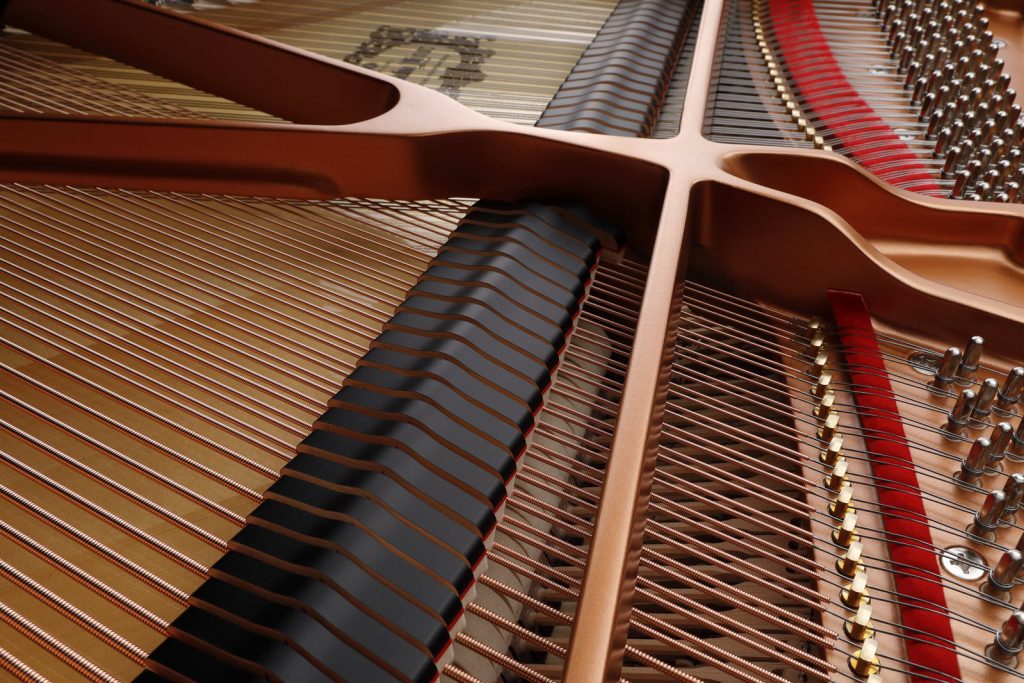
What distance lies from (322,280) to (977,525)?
1.34 meters

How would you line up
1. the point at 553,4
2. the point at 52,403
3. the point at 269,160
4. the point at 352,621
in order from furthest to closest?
the point at 553,4, the point at 269,160, the point at 52,403, the point at 352,621

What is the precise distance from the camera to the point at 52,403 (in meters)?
1.71

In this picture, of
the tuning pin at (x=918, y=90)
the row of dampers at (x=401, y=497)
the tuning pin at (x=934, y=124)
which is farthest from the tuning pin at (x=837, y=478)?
the tuning pin at (x=918, y=90)

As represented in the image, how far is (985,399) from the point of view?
1621 mm

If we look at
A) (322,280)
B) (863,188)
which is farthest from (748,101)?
(322,280)

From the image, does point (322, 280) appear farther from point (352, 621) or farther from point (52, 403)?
point (352, 621)

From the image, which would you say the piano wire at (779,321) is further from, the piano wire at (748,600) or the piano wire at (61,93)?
the piano wire at (61,93)

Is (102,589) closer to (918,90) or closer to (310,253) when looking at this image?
(310,253)

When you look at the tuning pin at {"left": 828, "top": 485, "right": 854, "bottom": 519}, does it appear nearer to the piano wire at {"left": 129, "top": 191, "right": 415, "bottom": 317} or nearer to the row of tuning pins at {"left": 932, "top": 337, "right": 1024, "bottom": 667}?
the row of tuning pins at {"left": 932, "top": 337, "right": 1024, "bottom": 667}

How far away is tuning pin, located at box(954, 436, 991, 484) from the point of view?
1536mm

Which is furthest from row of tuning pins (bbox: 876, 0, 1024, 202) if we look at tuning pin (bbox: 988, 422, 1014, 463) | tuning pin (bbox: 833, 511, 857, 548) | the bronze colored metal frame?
tuning pin (bbox: 833, 511, 857, 548)

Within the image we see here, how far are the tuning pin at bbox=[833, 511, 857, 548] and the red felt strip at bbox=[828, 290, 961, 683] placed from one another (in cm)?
5

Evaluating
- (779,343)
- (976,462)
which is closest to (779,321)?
(779,343)

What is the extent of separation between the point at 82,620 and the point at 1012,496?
4.37ft
